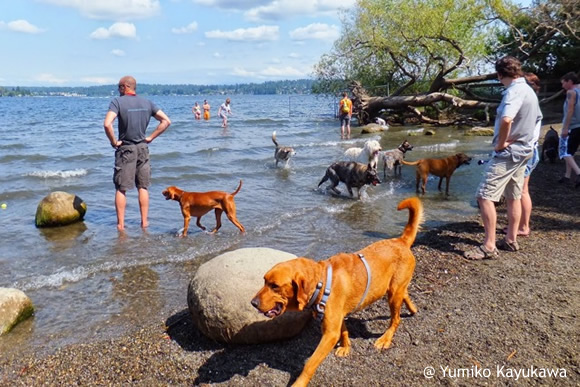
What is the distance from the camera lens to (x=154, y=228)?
940 cm

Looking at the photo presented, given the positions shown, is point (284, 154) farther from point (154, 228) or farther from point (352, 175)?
point (154, 228)

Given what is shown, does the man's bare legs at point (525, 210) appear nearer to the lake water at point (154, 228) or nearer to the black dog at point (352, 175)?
the lake water at point (154, 228)

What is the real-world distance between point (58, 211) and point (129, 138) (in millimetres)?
2417

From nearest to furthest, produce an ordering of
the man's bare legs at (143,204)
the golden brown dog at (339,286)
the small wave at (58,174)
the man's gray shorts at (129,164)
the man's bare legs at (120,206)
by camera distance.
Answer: the golden brown dog at (339,286), the man's gray shorts at (129,164), the man's bare legs at (120,206), the man's bare legs at (143,204), the small wave at (58,174)

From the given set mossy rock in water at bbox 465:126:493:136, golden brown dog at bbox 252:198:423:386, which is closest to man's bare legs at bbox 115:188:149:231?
golden brown dog at bbox 252:198:423:386

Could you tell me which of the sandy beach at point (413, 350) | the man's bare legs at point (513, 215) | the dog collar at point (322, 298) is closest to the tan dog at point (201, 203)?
the sandy beach at point (413, 350)

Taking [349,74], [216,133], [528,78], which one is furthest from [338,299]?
[349,74]

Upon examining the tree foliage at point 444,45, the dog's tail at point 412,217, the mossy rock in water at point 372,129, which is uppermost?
the tree foliage at point 444,45

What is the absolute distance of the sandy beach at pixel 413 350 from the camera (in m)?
4.01

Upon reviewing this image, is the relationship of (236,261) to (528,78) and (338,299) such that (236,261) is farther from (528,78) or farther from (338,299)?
(528,78)

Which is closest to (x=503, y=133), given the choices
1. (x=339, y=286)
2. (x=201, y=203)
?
(x=339, y=286)

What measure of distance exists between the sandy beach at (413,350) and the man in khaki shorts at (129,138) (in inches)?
163

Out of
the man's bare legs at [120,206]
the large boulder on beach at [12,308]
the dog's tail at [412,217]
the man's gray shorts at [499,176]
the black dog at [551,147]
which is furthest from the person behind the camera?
the black dog at [551,147]

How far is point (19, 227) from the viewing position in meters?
9.66
